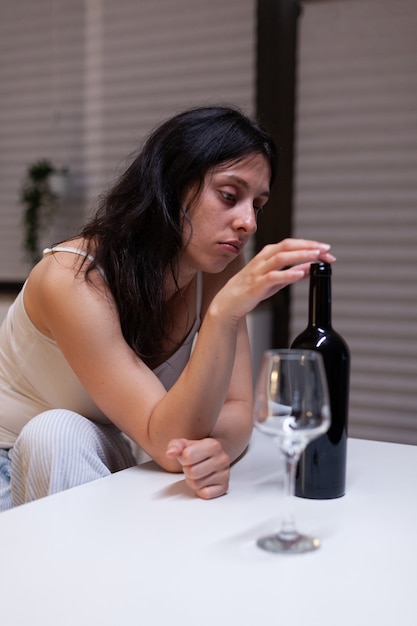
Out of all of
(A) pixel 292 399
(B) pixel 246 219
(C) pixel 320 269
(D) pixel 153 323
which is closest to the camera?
(A) pixel 292 399

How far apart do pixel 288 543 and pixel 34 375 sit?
0.88 meters

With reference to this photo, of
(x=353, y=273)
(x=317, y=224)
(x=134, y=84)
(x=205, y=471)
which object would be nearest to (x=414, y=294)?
(x=353, y=273)

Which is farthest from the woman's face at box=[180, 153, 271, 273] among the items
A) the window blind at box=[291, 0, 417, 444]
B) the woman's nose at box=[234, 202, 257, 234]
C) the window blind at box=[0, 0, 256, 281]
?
the window blind at box=[0, 0, 256, 281]

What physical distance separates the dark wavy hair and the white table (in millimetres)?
398

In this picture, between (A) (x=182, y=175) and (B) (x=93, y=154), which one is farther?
(B) (x=93, y=154)

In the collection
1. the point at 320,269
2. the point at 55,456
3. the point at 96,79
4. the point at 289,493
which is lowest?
the point at 55,456

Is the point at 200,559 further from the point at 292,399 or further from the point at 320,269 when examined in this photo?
the point at 320,269

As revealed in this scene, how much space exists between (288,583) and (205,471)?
34cm

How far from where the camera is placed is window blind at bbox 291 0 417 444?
318 centimetres

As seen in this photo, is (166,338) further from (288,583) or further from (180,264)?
(288,583)

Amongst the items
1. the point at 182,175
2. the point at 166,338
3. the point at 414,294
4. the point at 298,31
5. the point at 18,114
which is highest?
the point at 298,31

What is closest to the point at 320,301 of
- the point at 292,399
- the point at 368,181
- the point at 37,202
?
the point at 292,399

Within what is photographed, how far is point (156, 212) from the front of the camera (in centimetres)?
146

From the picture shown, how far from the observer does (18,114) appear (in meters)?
4.07
